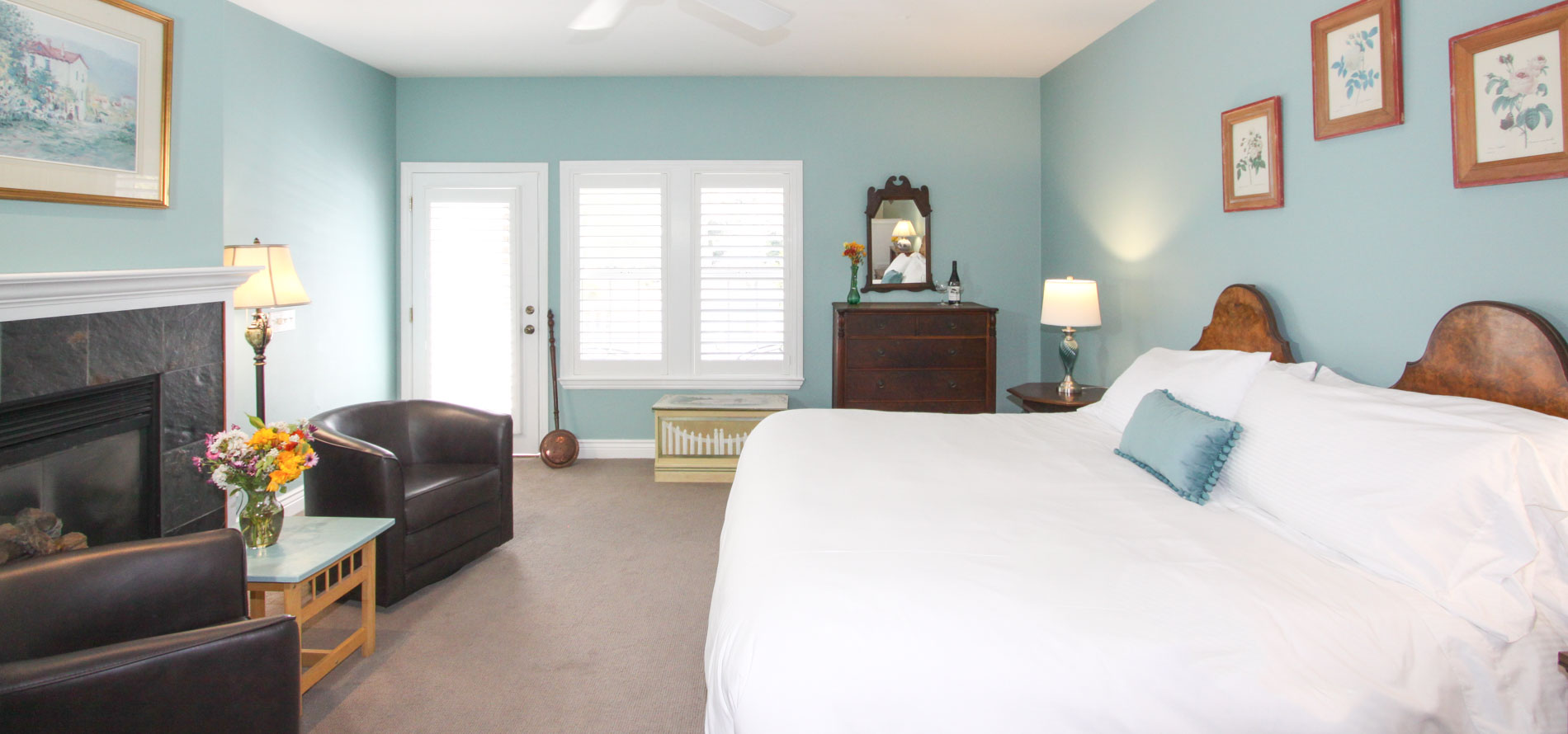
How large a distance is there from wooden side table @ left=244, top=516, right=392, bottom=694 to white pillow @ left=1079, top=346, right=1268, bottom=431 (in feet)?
8.65

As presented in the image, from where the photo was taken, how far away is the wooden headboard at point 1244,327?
9.48 ft

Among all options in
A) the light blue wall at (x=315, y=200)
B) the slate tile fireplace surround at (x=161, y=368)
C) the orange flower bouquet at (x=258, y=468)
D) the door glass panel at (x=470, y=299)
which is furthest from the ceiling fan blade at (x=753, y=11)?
the door glass panel at (x=470, y=299)

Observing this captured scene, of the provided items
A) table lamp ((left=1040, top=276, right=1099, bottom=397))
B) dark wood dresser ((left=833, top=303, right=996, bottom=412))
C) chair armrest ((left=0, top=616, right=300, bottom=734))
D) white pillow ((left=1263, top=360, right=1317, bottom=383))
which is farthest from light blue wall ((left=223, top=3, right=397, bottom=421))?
white pillow ((left=1263, top=360, right=1317, bottom=383))

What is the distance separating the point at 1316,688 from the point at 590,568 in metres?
2.72

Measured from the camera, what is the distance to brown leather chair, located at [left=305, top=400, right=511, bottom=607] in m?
2.97

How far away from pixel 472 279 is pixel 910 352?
289 cm

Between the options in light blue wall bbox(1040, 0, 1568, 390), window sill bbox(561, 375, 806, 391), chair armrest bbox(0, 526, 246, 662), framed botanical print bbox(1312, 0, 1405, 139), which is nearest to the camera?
chair armrest bbox(0, 526, 246, 662)

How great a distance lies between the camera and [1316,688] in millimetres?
1382

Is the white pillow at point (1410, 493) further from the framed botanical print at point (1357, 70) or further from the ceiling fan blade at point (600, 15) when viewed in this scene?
the ceiling fan blade at point (600, 15)

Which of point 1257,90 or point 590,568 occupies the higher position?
point 1257,90

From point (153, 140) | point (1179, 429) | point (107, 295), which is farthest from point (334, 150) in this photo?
point (1179, 429)

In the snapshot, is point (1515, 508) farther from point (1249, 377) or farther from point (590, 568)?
point (590, 568)

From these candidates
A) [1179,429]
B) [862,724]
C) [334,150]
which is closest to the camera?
[862,724]

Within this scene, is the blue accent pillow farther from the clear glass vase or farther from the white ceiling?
the clear glass vase
